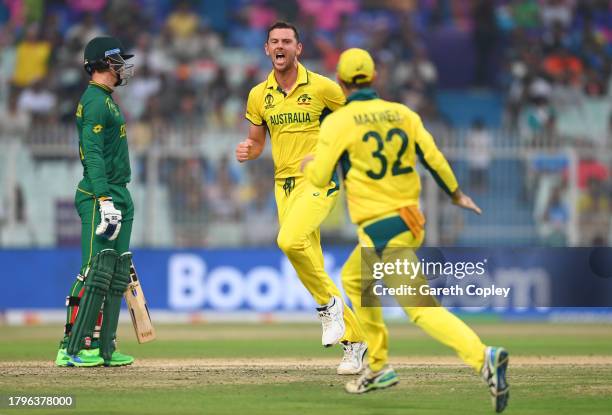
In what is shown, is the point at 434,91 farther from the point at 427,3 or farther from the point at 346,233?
the point at 346,233

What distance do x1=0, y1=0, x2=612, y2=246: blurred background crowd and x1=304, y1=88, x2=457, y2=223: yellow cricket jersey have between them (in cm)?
995

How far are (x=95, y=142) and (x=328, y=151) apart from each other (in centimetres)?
251

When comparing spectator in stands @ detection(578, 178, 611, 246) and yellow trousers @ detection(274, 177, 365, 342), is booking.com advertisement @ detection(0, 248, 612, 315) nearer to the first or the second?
spectator in stands @ detection(578, 178, 611, 246)

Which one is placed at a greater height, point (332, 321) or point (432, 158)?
point (432, 158)

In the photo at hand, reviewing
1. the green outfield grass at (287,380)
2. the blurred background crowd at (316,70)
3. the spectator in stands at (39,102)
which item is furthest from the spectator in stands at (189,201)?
the spectator in stands at (39,102)

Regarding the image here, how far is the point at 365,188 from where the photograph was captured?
807 cm

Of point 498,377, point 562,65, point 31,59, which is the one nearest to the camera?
point 498,377

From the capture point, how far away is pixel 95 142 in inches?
383

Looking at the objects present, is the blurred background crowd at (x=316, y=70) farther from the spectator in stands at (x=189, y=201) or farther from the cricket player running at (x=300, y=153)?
the cricket player running at (x=300, y=153)

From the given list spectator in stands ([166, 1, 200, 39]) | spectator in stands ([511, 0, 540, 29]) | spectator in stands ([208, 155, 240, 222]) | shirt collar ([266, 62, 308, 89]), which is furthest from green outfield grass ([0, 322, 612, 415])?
spectator in stands ([511, 0, 540, 29])

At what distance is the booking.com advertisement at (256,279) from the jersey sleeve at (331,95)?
7038 millimetres

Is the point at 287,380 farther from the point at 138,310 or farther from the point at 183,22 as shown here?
the point at 183,22

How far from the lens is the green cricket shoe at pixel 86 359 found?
10.1 meters

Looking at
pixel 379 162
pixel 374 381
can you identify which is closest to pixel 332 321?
pixel 374 381
